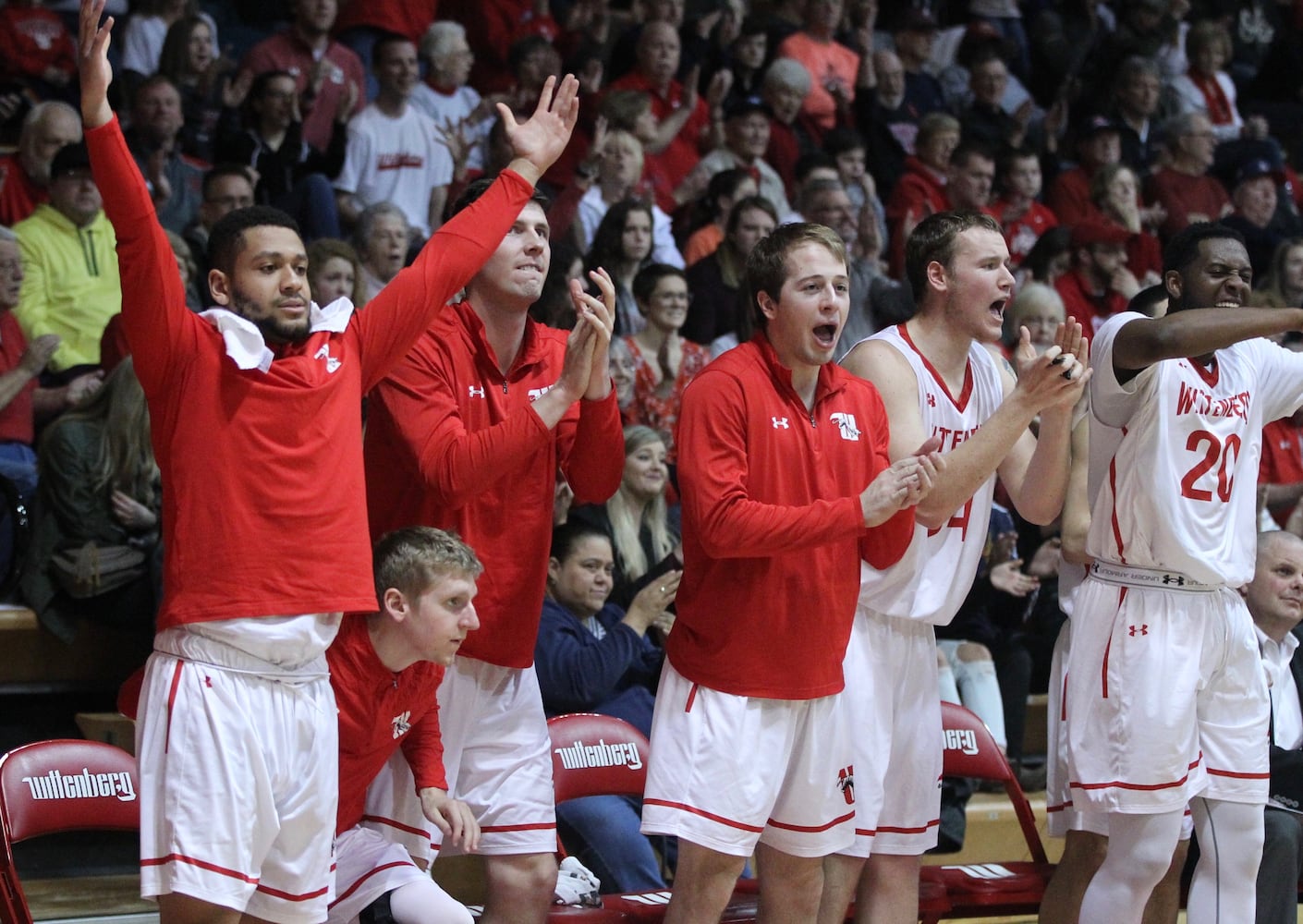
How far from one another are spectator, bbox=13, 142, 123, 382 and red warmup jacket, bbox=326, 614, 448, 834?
3833mm

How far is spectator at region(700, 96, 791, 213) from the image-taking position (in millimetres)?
9758

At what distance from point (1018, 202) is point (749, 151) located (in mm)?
1843

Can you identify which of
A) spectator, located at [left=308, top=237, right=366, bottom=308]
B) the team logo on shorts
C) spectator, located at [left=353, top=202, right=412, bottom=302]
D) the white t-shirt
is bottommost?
the team logo on shorts

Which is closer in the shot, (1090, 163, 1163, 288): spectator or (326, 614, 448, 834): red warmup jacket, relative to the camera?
(326, 614, 448, 834): red warmup jacket

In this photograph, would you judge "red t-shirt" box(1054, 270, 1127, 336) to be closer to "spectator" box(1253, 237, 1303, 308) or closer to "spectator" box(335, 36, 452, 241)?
"spectator" box(1253, 237, 1303, 308)

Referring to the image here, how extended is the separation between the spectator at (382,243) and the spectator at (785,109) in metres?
3.16

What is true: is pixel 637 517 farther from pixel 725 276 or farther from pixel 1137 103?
pixel 1137 103

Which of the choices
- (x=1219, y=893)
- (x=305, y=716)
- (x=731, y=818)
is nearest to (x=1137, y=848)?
(x=1219, y=893)

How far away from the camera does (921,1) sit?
1246 centimetres

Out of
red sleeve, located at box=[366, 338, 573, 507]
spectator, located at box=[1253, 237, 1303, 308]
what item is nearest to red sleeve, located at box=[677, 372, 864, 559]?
red sleeve, located at box=[366, 338, 573, 507]

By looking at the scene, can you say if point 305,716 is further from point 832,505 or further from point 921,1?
point 921,1

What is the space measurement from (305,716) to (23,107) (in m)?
5.94

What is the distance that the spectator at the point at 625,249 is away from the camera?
314 inches

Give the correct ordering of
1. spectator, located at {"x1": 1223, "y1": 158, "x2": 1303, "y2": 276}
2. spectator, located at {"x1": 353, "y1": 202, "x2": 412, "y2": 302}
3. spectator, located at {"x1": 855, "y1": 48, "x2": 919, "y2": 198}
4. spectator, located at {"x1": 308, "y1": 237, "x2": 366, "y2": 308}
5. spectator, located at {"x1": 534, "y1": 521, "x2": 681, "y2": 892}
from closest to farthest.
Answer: spectator, located at {"x1": 534, "y1": 521, "x2": 681, "y2": 892} < spectator, located at {"x1": 308, "y1": 237, "x2": 366, "y2": 308} < spectator, located at {"x1": 353, "y1": 202, "x2": 412, "y2": 302} < spectator, located at {"x1": 1223, "y1": 158, "x2": 1303, "y2": 276} < spectator, located at {"x1": 855, "y1": 48, "x2": 919, "y2": 198}
